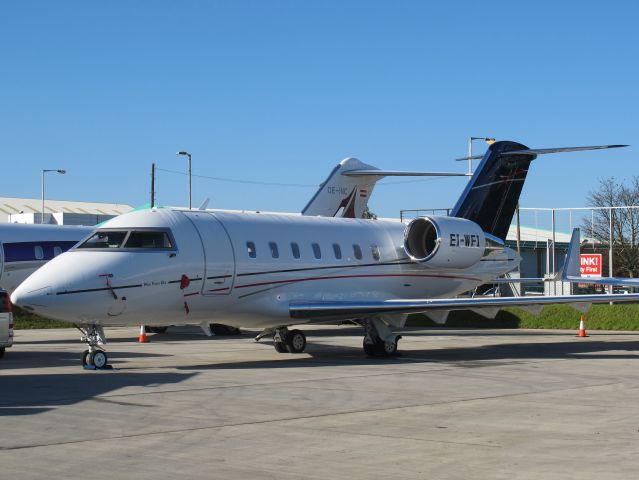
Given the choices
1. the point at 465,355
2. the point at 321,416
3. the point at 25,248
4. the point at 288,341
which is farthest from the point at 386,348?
the point at 25,248

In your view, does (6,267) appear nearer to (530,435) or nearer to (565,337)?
(565,337)

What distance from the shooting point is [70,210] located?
3307 inches

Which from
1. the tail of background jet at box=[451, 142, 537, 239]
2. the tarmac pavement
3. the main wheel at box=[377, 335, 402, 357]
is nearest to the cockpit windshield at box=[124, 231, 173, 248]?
the tarmac pavement

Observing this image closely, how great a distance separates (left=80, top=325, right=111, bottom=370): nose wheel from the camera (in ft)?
59.7

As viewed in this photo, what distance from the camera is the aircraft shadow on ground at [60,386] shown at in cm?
1332

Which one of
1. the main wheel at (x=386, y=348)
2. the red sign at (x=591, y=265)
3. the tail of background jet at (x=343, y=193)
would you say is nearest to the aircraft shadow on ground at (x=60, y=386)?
the main wheel at (x=386, y=348)

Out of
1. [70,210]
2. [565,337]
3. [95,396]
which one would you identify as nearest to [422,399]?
[95,396]

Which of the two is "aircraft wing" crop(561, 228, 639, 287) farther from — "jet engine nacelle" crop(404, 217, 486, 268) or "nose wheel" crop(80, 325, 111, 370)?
"nose wheel" crop(80, 325, 111, 370)

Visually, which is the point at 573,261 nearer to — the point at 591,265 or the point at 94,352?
the point at 94,352

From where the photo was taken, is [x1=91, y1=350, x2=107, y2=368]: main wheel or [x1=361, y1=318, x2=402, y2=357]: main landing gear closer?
[x1=91, y1=350, x2=107, y2=368]: main wheel

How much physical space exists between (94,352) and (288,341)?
19.4 ft

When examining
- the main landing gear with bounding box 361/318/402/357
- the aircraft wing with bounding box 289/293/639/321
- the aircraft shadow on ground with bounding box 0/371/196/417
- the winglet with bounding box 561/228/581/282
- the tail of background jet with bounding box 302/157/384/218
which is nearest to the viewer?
the aircraft shadow on ground with bounding box 0/371/196/417

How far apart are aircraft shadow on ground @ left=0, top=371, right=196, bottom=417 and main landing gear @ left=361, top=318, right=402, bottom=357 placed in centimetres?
572

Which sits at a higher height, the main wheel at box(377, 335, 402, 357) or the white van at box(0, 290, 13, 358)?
the white van at box(0, 290, 13, 358)
